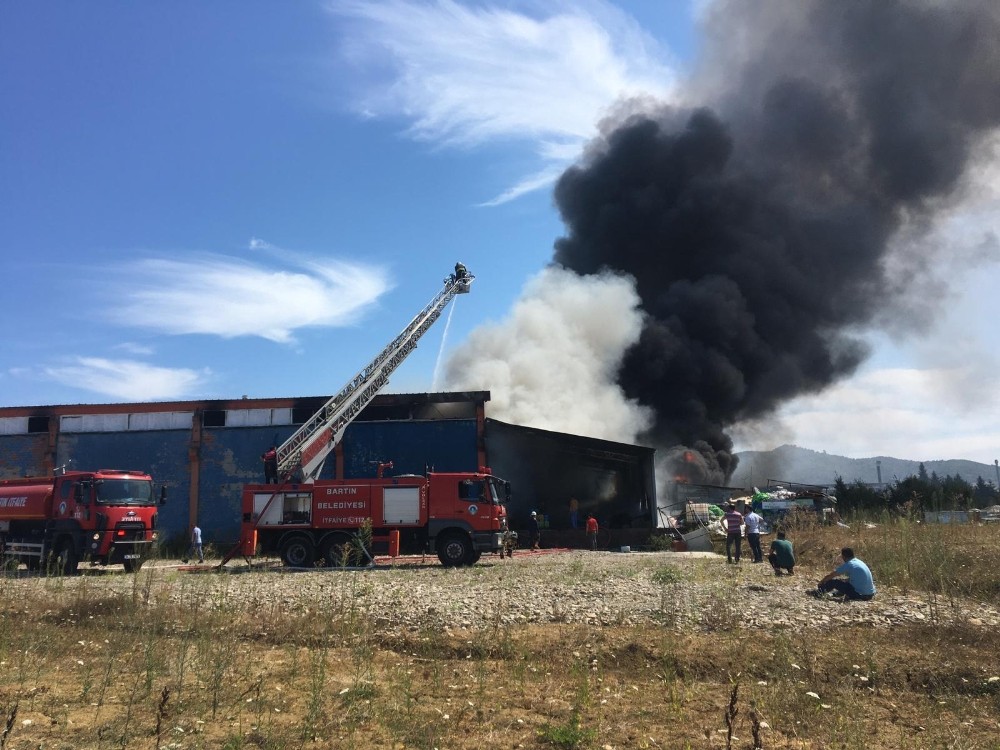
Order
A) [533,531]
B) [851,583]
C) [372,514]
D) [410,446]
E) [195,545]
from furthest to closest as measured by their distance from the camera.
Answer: [410,446]
[533,531]
[195,545]
[372,514]
[851,583]

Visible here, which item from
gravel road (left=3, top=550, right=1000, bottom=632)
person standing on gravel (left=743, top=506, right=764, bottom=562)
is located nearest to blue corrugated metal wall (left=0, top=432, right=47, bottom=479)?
gravel road (left=3, top=550, right=1000, bottom=632)

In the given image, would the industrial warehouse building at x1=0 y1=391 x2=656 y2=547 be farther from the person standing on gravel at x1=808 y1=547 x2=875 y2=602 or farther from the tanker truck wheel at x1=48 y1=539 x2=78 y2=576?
the person standing on gravel at x1=808 y1=547 x2=875 y2=602

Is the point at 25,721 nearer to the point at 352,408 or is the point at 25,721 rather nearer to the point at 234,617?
the point at 234,617

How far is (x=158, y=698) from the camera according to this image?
588 centimetres

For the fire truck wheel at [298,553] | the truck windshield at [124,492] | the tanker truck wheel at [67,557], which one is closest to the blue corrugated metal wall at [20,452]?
the tanker truck wheel at [67,557]

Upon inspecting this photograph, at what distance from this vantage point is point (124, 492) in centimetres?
1816

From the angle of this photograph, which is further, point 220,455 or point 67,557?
point 220,455

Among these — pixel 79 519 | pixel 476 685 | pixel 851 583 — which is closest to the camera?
pixel 476 685

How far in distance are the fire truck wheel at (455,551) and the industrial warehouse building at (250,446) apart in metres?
9.15

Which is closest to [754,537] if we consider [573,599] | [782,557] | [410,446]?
[782,557]

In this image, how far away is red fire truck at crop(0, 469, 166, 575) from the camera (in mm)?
17375

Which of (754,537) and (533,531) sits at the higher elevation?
(754,537)

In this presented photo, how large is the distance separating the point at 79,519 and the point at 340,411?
9475 millimetres

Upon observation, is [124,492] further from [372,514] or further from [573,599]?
[573,599]
